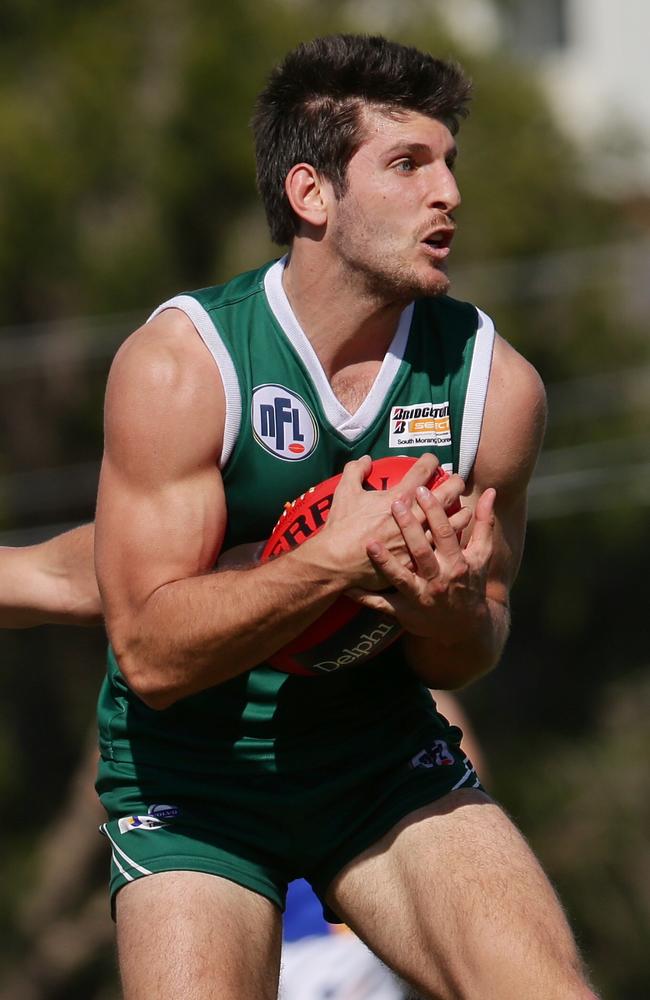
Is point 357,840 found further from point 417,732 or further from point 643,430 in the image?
point 643,430

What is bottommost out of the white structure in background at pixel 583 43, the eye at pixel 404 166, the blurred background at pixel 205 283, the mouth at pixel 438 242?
the blurred background at pixel 205 283

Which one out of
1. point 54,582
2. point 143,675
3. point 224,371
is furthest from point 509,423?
point 54,582

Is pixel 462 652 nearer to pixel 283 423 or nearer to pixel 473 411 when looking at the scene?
pixel 473 411

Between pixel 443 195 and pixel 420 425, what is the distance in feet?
1.94

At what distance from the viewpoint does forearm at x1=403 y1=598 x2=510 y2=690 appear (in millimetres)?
4438

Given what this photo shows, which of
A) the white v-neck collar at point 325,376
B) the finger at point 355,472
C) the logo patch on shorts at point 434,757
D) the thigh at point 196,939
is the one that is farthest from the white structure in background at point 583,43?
the thigh at point 196,939

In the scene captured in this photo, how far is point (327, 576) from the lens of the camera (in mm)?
4027

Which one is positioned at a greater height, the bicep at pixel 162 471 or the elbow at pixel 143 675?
the bicep at pixel 162 471

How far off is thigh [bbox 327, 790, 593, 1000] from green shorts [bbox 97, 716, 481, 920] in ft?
0.20

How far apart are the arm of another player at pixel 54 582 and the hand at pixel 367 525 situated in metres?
1.13

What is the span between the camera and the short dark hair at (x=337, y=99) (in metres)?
4.63

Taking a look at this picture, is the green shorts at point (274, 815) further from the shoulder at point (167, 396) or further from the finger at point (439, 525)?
the shoulder at point (167, 396)

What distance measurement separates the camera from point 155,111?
57.2 feet

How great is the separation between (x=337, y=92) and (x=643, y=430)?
44.2 feet
